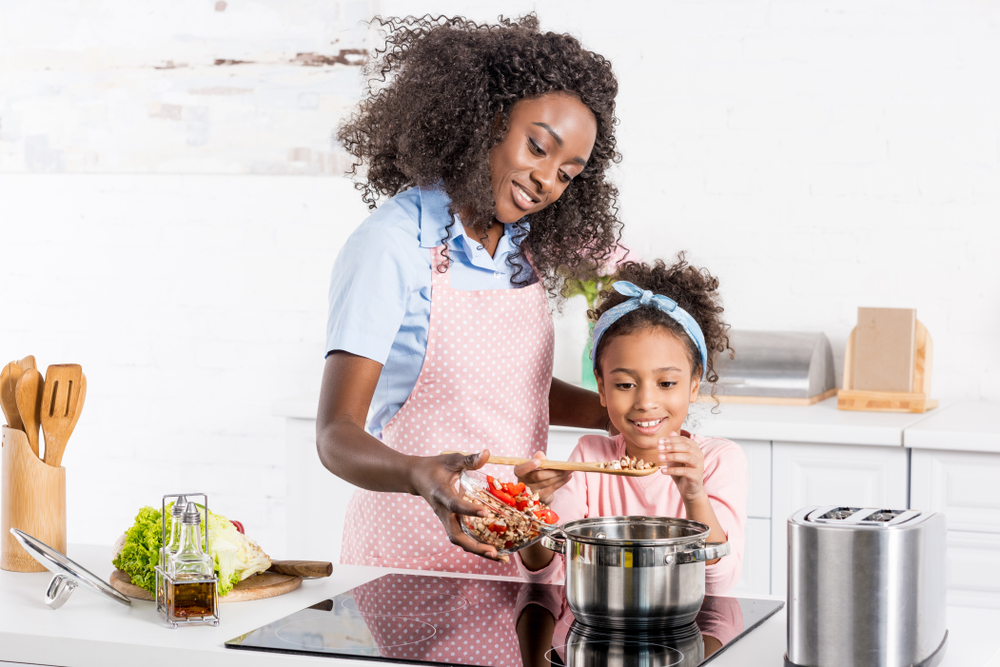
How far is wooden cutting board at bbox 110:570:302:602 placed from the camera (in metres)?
1.33

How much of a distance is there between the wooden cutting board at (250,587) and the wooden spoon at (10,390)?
291mm

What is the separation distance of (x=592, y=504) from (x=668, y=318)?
32 cm

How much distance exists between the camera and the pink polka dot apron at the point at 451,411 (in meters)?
1.60

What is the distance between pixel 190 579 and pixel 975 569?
1770 millimetres

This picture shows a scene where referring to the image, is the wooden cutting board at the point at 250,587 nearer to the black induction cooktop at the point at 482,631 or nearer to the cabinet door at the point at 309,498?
the black induction cooktop at the point at 482,631

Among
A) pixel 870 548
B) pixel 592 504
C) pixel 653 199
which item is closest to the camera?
pixel 870 548

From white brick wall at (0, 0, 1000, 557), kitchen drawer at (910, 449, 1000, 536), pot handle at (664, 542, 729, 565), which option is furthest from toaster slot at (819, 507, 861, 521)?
white brick wall at (0, 0, 1000, 557)

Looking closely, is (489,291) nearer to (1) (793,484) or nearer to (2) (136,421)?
(1) (793,484)

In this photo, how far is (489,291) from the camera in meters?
1.65

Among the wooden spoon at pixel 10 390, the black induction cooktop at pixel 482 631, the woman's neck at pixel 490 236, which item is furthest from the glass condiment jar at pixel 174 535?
the woman's neck at pixel 490 236

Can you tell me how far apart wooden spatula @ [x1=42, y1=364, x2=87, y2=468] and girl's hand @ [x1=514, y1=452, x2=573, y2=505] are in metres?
0.63

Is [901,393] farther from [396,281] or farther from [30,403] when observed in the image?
[30,403]

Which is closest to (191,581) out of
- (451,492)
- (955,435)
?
(451,492)

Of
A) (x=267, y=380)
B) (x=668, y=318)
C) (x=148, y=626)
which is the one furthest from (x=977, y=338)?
(x=148, y=626)
